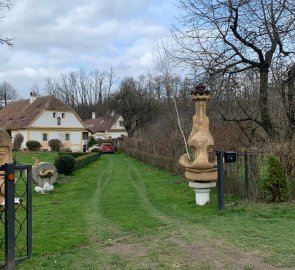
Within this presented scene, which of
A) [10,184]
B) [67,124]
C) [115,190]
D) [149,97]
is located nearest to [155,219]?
[10,184]

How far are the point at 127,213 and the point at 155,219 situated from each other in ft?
3.54

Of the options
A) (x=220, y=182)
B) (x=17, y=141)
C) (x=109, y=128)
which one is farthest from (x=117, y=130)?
(x=220, y=182)

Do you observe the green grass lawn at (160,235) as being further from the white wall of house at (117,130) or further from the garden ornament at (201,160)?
the white wall of house at (117,130)

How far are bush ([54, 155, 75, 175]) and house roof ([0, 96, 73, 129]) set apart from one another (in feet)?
99.2

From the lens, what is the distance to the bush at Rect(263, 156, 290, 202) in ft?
35.2

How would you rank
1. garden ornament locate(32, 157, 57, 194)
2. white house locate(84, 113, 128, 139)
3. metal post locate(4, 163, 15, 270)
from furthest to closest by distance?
white house locate(84, 113, 128, 139), garden ornament locate(32, 157, 57, 194), metal post locate(4, 163, 15, 270)

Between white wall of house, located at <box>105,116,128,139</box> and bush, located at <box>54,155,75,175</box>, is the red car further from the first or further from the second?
bush, located at <box>54,155,75,175</box>

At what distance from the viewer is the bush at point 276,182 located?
10.7 meters

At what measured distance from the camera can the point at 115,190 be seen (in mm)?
15648

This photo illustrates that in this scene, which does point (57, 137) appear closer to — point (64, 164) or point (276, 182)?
point (64, 164)

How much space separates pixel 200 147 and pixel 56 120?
46.1m

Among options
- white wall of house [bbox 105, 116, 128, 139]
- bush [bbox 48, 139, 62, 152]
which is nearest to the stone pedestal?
bush [bbox 48, 139, 62, 152]

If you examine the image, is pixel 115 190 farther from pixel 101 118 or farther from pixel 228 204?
pixel 101 118

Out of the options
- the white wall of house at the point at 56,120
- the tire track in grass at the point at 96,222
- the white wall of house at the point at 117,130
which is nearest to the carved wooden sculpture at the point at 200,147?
the tire track in grass at the point at 96,222
